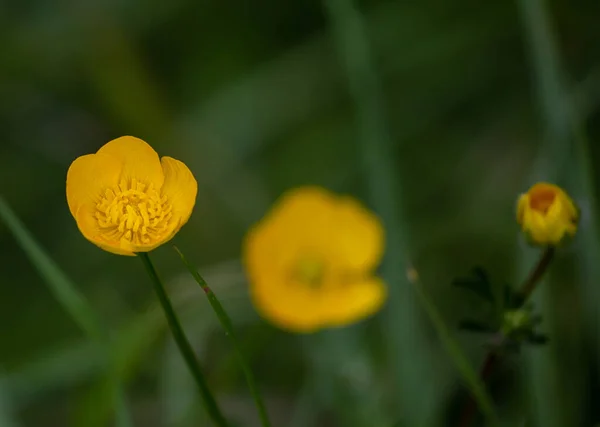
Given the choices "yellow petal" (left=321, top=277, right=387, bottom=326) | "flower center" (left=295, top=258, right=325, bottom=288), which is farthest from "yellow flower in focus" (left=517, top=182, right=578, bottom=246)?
"flower center" (left=295, top=258, right=325, bottom=288)

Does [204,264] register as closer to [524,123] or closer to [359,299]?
[359,299]

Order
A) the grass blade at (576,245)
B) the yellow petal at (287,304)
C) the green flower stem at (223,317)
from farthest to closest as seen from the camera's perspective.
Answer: the yellow petal at (287,304), the grass blade at (576,245), the green flower stem at (223,317)

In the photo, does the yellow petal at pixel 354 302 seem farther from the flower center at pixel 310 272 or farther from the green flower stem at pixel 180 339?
the green flower stem at pixel 180 339

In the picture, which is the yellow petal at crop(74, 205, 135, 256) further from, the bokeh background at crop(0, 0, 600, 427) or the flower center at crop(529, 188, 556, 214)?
the bokeh background at crop(0, 0, 600, 427)

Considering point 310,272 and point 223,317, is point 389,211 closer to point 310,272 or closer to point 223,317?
point 310,272

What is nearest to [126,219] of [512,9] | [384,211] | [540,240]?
[540,240]

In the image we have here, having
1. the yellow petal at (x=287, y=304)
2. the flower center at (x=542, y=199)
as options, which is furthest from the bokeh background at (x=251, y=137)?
the flower center at (x=542, y=199)
